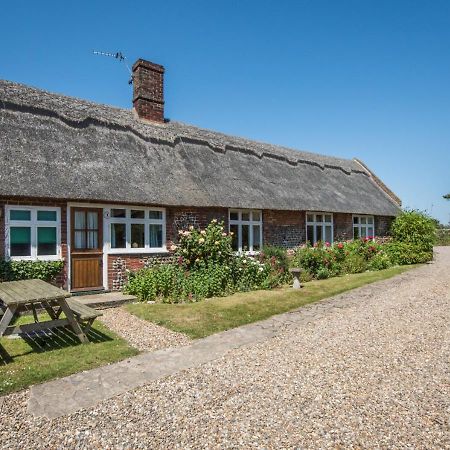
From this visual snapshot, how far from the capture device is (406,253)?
61.3ft

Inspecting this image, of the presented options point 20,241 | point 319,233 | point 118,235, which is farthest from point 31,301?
point 319,233

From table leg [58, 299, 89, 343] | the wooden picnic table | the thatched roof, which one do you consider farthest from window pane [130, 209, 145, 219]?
table leg [58, 299, 89, 343]

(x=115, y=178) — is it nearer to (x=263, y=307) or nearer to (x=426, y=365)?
(x=263, y=307)

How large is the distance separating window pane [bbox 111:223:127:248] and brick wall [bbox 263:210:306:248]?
223 inches

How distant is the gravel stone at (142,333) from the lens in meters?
6.36

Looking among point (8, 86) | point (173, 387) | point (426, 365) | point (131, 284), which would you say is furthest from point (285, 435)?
point (8, 86)

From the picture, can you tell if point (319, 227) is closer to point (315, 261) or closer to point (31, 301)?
point (315, 261)

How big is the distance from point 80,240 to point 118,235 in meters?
1.06

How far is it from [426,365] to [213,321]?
3.98 metres

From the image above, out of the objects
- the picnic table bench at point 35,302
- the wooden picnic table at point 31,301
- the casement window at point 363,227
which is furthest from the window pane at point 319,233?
the wooden picnic table at point 31,301

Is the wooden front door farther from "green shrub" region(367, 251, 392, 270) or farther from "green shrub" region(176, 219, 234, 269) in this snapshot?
"green shrub" region(367, 251, 392, 270)

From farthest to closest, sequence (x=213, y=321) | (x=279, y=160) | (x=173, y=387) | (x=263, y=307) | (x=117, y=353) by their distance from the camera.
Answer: (x=279, y=160), (x=263, y=307), (x=213, y=321), (x=117, y=353), (x=173, y=387)

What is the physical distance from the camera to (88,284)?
10.1m

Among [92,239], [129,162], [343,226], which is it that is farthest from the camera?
[343,226]
